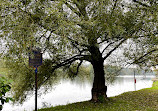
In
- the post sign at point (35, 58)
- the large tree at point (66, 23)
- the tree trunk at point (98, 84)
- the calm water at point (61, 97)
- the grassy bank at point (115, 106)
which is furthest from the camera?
the calm water at point (61, 97)

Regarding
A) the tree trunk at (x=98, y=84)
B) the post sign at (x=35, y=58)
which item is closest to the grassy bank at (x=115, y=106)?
the tree trunk at (x=98, y=84)

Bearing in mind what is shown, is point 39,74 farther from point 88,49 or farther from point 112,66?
point 112,66

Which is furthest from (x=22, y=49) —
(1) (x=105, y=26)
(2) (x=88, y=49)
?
(2) (x=88, y=49)

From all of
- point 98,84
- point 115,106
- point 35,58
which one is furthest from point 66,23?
point 98,84

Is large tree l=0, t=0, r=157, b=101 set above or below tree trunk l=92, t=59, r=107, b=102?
above

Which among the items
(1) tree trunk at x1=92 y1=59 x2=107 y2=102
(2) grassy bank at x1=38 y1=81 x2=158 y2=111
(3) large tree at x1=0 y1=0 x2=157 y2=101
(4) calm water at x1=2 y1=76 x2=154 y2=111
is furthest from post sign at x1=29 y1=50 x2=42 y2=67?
(4) calm water at x1=2 y1=76 x2=154 y2=111

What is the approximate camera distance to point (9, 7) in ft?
16.2

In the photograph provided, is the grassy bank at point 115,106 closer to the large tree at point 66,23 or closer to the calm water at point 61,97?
the calm water at point 61,97

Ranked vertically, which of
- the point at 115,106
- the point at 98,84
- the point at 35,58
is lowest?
the point at 115,106

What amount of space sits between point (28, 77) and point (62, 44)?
14.6ft

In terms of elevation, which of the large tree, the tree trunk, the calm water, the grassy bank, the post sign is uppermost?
the large tree

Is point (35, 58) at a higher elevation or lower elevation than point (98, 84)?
higher

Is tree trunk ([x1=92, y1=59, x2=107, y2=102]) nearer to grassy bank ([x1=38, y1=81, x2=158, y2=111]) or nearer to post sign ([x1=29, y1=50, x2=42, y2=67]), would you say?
grassy bank ([x1=38, y1=81, x2=158, y2=111])

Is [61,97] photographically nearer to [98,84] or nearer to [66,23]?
[98,84]
